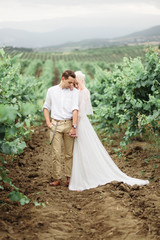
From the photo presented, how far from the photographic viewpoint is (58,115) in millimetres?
4891

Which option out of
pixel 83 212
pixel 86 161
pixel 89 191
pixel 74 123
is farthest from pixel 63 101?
pixel 83 212

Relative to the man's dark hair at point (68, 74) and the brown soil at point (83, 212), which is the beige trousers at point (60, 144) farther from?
the man's dark hair at point (68, 74)

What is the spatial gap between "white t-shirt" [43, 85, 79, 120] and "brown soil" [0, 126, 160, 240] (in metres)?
1.14

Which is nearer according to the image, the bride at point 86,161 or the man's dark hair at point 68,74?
the man's dark hair at point 68,74

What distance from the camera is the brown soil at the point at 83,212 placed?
10.6 feet

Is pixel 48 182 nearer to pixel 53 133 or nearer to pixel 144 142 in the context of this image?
pixel 53 133

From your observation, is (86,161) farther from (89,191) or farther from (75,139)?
(89,191)

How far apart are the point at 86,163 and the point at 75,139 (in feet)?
1.40

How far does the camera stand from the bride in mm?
5020

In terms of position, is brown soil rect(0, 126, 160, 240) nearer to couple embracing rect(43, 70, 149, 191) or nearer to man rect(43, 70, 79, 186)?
couple embracing rect(43, 70, 149, 191)

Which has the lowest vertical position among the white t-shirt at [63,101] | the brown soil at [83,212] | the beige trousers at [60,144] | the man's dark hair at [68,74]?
the brown soil at [83,212]

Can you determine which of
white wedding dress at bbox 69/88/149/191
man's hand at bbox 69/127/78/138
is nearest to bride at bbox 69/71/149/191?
white wedding dress at bbox 69/88/149/191

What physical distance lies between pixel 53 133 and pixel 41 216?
1598mm

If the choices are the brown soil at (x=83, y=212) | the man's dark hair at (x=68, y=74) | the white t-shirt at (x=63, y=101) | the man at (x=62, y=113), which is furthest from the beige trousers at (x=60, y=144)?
the man's dark hair at (x=68, y=74)
